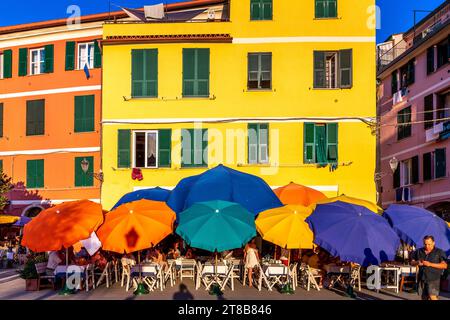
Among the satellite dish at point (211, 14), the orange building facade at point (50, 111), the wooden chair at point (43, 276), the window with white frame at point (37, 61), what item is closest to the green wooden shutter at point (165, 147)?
the orange building facade at point (50, 111)

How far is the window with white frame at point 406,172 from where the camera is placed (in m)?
31.2

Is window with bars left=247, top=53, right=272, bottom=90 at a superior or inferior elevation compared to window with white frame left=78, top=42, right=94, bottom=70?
inferior

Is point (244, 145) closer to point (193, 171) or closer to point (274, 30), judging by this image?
point (193, 171)

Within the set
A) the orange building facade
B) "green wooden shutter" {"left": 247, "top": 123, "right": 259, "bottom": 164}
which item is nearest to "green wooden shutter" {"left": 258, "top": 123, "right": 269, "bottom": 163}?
"green wooden shutter" {"left": 247, "top": 123, "right": 259, "bottom": 164}

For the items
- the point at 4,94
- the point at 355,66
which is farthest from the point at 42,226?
the point at 4,94

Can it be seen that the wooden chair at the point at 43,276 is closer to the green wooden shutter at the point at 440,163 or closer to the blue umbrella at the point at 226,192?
the blue umbrella at the point at 226,192

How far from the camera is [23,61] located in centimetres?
2786

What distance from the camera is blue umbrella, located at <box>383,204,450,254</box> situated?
12.6 metres

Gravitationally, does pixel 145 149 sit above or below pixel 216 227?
above

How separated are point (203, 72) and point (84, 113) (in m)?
8.99

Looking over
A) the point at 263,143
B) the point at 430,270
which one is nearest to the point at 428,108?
the point at 263,143

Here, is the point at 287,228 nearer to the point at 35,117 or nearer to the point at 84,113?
the point at 84,113

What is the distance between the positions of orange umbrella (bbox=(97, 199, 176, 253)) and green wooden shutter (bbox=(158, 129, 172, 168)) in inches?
281

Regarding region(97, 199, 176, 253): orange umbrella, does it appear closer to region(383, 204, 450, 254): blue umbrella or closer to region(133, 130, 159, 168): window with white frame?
region(383, 204, 450, 254): blue umbrella
